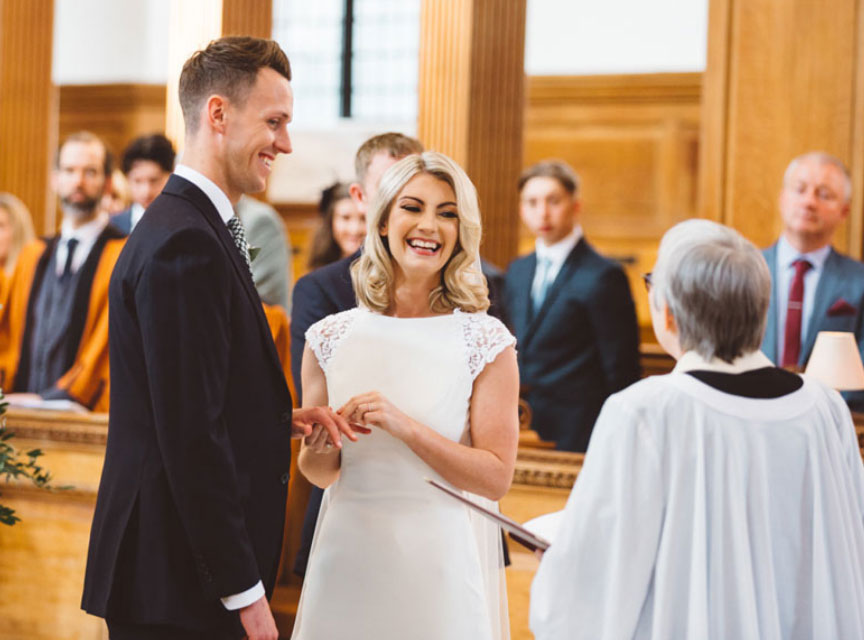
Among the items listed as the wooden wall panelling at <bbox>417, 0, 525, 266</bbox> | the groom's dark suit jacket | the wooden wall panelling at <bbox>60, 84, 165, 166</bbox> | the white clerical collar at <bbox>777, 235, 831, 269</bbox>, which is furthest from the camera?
Result: the wooden wall panelling at <bbox>60, 84, 165, 166</bbox>

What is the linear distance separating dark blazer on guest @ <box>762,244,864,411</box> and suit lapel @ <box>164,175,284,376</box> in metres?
3.01

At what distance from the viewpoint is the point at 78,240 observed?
18.1 feet

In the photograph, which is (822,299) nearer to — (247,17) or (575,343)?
(575,343)

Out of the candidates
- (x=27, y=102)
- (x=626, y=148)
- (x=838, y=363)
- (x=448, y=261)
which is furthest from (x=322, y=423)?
(x=626, y=148)

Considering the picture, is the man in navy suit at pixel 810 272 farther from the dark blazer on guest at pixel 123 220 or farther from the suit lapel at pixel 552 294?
the dark blazer on guest at pixel 123 220

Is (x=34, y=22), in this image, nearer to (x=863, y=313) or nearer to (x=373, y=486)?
A: (x=863, y=313)

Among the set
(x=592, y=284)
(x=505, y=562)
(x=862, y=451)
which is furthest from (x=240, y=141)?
(x=592, y=284)

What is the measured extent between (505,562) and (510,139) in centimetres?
426

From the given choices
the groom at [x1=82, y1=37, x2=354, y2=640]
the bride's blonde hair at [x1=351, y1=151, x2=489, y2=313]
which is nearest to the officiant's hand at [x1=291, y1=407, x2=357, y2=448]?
the groom at [x1=82, y1=37, x2=354, y2=640]

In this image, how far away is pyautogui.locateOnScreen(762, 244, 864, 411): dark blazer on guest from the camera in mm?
4770

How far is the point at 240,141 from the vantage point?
232 centimetres

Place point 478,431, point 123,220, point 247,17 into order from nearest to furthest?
point 478,431 → point 123,220 → point 247,17

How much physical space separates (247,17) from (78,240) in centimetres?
287

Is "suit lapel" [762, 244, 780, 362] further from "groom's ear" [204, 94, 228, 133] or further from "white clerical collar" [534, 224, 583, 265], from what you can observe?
"groom's ear" [204, 94, 228, 133]
